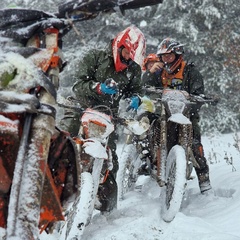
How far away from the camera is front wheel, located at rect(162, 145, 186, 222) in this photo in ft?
15.2

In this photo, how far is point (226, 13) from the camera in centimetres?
1520

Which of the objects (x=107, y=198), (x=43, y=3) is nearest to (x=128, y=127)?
(x=107, y=198)

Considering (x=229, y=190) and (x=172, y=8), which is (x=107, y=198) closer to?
(x=229, y=190)

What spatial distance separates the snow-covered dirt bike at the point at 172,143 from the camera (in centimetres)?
471

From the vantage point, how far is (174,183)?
15.6 ft

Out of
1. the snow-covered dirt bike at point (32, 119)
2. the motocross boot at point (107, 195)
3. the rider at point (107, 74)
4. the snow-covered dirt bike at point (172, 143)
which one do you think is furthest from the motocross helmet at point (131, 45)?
the snow-covered dirt bike at point (32, 119)

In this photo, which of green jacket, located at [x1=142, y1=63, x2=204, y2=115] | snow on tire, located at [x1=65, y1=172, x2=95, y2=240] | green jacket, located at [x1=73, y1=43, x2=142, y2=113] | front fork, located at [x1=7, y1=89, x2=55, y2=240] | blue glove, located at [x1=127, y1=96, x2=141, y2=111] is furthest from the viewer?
green jacket, located at [x1=142, y1=63, x2=204, y2=115]

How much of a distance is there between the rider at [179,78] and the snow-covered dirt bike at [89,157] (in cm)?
196

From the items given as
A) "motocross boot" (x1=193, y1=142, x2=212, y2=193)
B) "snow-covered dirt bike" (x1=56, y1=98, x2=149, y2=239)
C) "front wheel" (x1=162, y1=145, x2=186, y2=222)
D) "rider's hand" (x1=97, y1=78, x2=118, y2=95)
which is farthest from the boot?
"rider's hand" (x1=97, y1=78, x2=118, y2=95)

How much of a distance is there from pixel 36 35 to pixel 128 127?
6.80 feet

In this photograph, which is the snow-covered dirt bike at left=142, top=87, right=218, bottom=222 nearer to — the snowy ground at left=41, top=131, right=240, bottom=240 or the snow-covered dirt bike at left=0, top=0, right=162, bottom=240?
the snowy ground at left=41, top=131, right=240, bottom=240

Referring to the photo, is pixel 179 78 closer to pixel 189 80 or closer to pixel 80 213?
pixel 189 80

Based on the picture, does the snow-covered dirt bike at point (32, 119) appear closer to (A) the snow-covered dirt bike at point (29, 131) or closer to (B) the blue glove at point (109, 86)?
(A) the snow-covered dirt bike at point (29, 131)

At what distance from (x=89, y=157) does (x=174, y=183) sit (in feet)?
3.79
